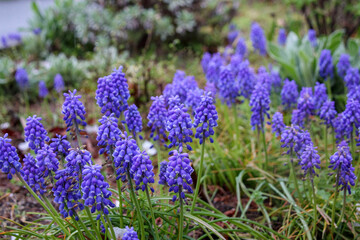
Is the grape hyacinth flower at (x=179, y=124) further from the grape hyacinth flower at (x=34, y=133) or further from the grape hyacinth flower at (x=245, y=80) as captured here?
the grape hyacinth flower at (x=245, y=80)

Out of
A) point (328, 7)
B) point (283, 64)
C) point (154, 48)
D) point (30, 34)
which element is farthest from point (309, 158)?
point (30, 34)

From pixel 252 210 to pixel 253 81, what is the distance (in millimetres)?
1340

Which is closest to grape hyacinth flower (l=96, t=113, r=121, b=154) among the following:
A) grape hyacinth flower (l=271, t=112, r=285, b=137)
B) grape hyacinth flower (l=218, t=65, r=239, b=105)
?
grape hyacinth flower (l=271, t=112, r=285, b=137)

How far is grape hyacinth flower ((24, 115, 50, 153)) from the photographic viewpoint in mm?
2288

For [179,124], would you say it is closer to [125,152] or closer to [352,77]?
[125,152]

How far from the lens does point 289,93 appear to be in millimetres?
3908

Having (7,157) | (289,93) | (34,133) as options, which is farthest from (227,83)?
(7,157)

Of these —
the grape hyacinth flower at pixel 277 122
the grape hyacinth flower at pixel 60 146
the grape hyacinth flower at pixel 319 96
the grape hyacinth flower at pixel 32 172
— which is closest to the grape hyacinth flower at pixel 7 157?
the grape hyacinth flower at pixel 32 172

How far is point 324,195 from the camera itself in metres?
3.14

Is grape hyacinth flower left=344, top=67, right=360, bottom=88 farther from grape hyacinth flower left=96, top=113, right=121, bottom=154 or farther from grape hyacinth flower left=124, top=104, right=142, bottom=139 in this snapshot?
grape hyacinth flower left=96, top=113, right=121, bottom=154

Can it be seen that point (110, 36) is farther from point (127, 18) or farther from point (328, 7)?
point (328, 7)

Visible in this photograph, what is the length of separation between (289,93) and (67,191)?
101 inches

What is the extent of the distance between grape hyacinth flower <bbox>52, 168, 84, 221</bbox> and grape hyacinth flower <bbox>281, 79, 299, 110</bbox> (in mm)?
2454

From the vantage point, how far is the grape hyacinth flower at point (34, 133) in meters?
2.29
